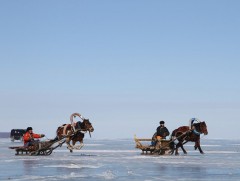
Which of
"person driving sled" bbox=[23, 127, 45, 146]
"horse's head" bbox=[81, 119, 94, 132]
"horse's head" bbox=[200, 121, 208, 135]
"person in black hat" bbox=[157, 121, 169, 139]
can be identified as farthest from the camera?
"horse's head" bbox=[200, 121, 208, 135]

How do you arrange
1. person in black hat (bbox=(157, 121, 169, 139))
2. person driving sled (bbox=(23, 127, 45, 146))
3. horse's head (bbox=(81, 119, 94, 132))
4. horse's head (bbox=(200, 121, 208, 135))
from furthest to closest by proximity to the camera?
1. horse's head (bbox=(200, 121, 208, 135))
2. horse's head (bbox=(81, 119, 94, 132))
3. person in black hat (bbox=(157, 121, 169, 139))
4. person driving sled (bbox=(23, 127, 45, 146))

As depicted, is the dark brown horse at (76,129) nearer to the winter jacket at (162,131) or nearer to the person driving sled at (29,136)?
the person driving sled at (29,136)

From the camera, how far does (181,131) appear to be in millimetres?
32844

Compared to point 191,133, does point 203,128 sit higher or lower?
higher

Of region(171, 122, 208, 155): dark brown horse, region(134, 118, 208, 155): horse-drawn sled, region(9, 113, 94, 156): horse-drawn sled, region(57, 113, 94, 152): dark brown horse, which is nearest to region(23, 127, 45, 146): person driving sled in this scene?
region(9, 113, 94, 156): horse-drawn sled

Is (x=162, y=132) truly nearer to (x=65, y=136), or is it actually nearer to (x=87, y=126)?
(x=87, y=126)

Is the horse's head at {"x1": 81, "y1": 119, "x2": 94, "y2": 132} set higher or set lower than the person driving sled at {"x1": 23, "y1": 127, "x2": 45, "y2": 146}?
higher

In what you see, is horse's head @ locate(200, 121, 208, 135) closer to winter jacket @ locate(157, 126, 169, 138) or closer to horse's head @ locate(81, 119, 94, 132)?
winter jacket @ locate(157, 126, 169, 138)

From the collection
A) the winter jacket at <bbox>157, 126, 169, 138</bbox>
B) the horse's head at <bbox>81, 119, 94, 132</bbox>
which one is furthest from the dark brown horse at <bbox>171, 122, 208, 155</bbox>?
the horse's head at <bbox>81, 119, 94, 132</bbox>

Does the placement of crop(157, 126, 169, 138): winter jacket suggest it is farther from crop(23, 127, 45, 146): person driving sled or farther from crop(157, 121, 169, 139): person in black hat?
crop(23, 127, 45, 146): person driving sled

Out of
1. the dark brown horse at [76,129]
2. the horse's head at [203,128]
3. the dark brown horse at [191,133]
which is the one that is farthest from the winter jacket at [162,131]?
the dark brown horse at [76,129]

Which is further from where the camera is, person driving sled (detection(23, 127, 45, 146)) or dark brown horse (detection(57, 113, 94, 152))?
dark brown horse (detection(57, 113, 94, 152))

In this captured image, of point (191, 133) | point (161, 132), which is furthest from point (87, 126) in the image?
point (191, 133)

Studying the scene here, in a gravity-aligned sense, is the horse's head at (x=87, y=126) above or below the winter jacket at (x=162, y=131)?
above
